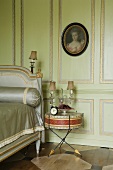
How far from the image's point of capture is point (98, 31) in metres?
4.03

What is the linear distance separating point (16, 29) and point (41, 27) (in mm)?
509

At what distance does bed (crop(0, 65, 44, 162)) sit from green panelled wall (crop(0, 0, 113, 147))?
63 cm

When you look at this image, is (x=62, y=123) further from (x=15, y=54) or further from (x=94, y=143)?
(x=15, y=54)

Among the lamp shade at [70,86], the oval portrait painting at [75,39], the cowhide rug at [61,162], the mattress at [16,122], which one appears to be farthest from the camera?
the oval portrait painting at [75,39]

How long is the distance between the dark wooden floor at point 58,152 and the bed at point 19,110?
7.9 inches

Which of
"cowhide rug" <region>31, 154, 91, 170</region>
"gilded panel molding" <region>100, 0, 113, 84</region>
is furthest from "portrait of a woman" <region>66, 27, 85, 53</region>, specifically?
"cowhide rug" <region>31, 154, 91, 170</region>

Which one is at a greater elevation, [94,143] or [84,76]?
[84,76]

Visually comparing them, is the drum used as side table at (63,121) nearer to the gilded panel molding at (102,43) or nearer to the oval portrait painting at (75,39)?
the gilded panel molding at (102,43)

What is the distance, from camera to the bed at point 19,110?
2734 mm

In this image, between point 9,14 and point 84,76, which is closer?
point 84,76

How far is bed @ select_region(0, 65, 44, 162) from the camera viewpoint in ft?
8.97

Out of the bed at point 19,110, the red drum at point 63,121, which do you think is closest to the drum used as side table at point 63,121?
the red drum at point 63,121

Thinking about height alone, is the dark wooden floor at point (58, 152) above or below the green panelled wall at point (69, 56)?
below

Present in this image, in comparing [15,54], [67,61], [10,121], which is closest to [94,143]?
[67,61]
